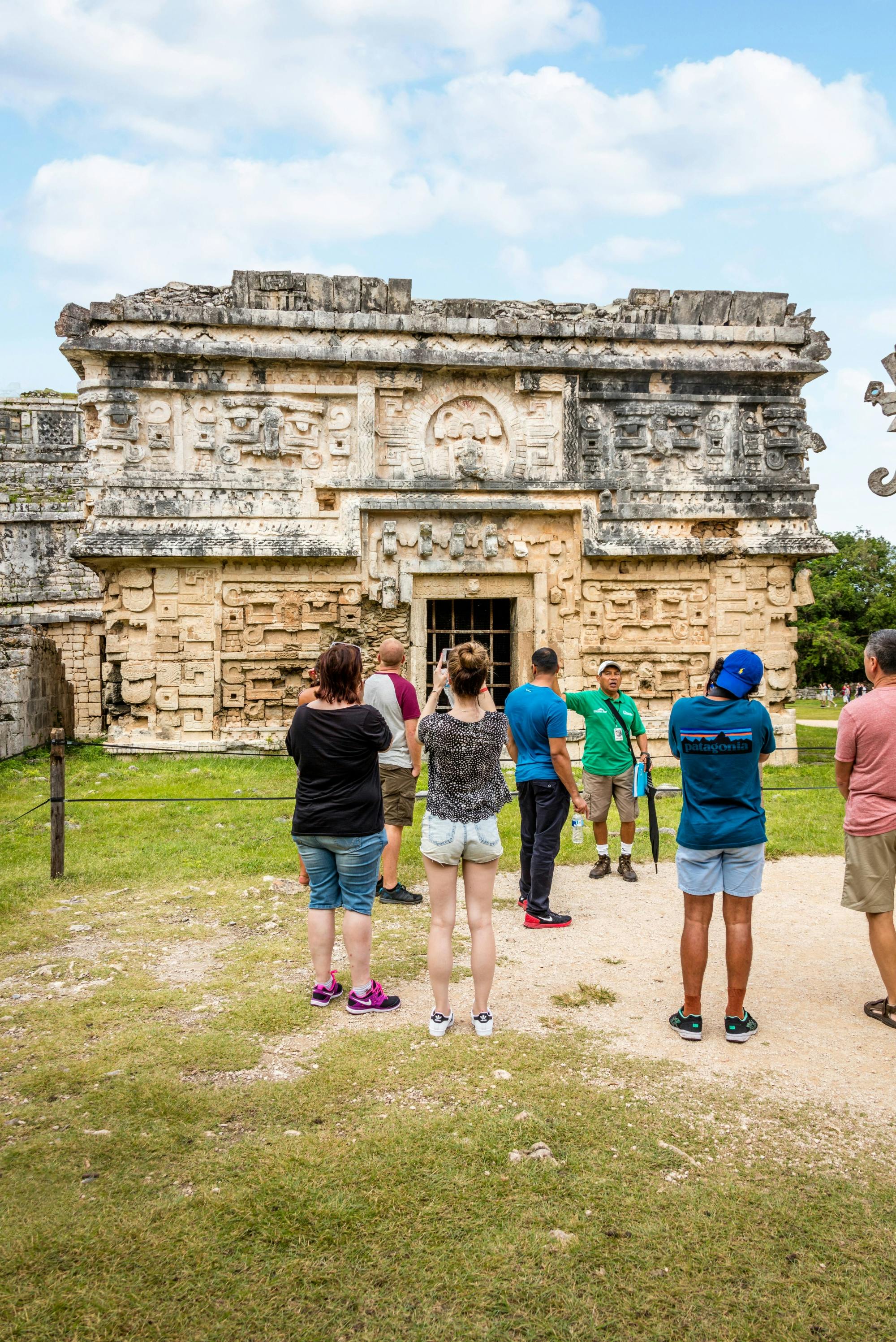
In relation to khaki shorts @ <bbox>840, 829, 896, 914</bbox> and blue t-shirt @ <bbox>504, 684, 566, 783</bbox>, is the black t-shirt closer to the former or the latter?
blue t-shirt @ <bbox>504, 684, 566, 783</bbox>

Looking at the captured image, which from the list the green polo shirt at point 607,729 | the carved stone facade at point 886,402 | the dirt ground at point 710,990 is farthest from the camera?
the carved stone facade at point 886,402

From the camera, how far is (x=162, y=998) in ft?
15.8

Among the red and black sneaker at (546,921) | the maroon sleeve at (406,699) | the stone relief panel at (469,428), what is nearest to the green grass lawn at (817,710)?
the stone relief panel at (469,428)

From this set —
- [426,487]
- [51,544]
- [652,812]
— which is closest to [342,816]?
[652,812]

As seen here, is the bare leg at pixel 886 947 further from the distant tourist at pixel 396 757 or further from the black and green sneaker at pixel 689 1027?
the distant tourist at pixel 396 757

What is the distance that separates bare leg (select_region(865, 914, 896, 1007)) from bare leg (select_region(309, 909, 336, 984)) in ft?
8.88

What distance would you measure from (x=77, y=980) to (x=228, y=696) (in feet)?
25.3

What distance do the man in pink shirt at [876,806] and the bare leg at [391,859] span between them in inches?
125

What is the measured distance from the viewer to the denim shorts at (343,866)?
4.55 m

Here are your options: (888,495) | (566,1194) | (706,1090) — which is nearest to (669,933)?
(706,1090)

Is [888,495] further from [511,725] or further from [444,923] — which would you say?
[444,923]

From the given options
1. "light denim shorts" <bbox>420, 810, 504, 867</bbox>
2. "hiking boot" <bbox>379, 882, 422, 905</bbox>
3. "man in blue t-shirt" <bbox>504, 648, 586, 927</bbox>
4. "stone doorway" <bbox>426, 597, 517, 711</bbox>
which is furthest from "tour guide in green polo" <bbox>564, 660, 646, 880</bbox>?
"stone doorway" <bbox>426, 597, 517, 711</bbox>

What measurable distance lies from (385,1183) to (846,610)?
3319 cm

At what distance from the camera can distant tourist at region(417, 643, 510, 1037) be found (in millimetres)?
4234
